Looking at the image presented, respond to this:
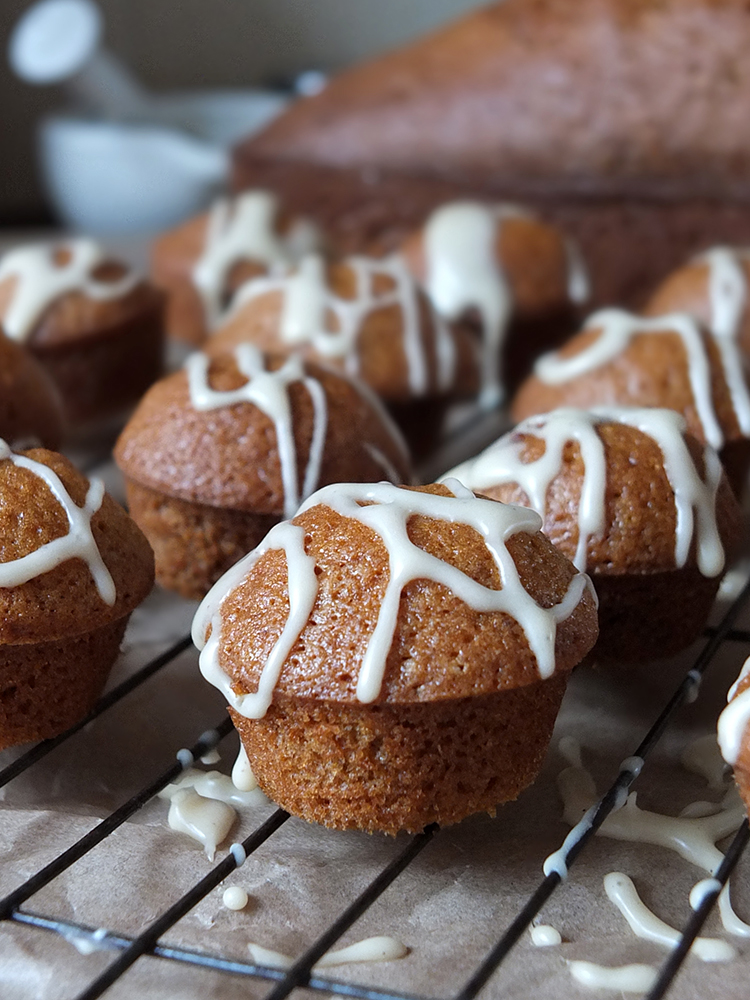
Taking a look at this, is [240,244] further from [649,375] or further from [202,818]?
[202,818]

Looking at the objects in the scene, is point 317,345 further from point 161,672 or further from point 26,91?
point 26,91

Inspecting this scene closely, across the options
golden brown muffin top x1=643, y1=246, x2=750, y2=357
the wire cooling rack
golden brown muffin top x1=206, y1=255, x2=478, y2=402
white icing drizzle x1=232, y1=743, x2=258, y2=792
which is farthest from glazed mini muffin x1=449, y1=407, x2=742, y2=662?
golden brown muffin top x1=643, y1=246, x2=750, y2=357

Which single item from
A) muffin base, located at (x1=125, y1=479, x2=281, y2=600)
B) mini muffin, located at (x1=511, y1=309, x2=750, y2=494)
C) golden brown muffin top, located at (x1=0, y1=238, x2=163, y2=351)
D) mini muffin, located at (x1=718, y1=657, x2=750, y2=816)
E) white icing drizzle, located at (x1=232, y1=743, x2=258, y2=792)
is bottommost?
mini muffin, located at (x1=511, y1=309, x2=750, y2=494)

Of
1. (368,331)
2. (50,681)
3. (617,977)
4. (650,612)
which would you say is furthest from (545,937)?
(368,331)

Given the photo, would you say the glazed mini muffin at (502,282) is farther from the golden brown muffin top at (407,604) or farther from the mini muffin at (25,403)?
the golden brown muffin top at (407,604)

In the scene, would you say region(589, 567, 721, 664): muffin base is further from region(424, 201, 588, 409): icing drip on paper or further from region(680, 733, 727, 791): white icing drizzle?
region(424, 201, 588, 409): icing drip on paper

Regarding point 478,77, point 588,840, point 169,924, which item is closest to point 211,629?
point 169,924
